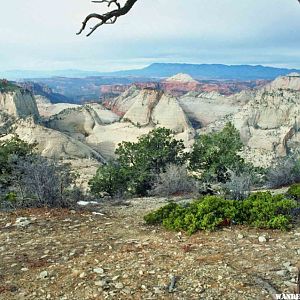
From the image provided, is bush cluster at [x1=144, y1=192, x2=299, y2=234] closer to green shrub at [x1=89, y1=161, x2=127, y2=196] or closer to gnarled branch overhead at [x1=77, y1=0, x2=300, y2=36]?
gnarled branch overhead at [x1=77, y1=0, x2=300, y2=36]

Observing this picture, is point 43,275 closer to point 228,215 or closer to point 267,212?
point 228,215

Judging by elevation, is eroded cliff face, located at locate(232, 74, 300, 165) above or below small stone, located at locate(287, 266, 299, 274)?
below

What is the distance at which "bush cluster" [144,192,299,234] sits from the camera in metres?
7.32

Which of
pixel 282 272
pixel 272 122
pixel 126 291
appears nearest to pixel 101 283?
pixel 126 291

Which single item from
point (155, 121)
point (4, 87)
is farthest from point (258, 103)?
point (4, 87)

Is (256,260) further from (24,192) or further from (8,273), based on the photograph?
(24,192)

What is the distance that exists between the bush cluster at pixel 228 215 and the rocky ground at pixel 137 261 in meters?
0.18

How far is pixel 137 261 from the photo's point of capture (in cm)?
593

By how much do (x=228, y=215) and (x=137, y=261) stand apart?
7.38ft

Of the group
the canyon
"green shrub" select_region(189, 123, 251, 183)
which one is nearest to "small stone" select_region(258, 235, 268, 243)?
"green shrub" select_region(189, 123, 251, 183)

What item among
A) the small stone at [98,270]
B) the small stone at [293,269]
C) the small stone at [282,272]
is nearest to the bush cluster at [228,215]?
the small stone at [293,269]

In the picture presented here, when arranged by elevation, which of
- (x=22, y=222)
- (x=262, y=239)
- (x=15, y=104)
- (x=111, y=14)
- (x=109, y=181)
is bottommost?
(x=109, y=181)

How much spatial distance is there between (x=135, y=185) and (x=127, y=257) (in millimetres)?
11636

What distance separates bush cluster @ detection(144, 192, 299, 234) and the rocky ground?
0.18 m
